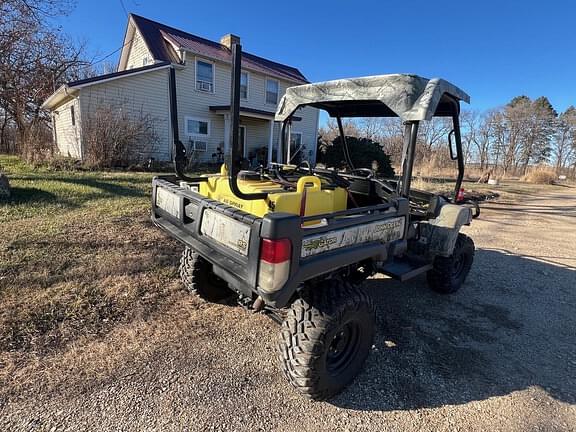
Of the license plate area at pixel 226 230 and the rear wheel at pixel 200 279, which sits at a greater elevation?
the license plate area at pixel 226 230

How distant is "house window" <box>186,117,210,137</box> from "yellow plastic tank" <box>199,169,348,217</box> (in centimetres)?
1429

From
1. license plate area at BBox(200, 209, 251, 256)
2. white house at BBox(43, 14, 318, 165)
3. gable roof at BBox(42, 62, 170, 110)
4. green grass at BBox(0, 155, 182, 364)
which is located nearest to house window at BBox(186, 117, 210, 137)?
white house at BBox(43, 14, 318, 165)

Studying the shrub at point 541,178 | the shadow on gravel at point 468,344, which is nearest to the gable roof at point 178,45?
the shadow on gravel at point 468,344

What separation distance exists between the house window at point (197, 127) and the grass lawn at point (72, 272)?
10.1m

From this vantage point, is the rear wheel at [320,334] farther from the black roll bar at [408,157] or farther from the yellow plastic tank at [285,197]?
the black roll bar at [408,157]

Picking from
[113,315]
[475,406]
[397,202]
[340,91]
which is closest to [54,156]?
[113,315]

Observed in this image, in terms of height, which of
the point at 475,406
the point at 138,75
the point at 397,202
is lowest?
the point at 475,406

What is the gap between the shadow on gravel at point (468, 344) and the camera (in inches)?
93.2

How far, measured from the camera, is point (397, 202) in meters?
2.47

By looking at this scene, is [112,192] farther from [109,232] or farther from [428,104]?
[428,104]

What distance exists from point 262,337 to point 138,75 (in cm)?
1433

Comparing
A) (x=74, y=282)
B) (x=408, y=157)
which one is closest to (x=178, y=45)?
(x=74, y=282)

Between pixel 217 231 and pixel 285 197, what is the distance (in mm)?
505

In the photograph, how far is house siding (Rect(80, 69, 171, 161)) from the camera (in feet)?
41.3
